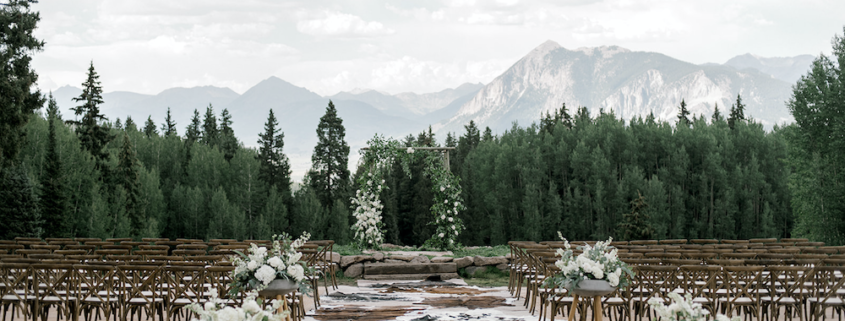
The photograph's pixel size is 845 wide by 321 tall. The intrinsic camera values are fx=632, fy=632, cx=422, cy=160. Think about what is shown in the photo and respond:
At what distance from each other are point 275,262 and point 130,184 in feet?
66.1

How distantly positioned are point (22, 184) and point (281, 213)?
46.8 feet

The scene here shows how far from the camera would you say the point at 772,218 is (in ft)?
70.3

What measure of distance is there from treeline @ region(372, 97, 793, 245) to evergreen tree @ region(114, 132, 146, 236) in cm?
1338

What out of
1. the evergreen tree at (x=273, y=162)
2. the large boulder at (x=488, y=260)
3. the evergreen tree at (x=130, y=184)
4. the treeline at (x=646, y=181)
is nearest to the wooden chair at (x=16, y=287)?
the large boulder at (x=488, y=260)

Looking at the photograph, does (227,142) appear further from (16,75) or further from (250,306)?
(250,306)

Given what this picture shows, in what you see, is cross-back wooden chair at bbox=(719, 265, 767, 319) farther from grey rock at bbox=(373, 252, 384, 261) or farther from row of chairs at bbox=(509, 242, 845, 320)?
grey rock at bbox=(373, 252, 384, 261)

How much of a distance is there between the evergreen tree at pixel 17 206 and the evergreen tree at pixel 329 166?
1750 cm

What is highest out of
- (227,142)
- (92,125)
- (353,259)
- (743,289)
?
(227,142)

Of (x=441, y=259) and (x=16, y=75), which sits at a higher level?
(x=16, y=75)

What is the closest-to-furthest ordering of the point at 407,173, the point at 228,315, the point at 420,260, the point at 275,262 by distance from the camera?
the point at 228,315
the point at 275,262
the point at 420,260
the point at 407,173

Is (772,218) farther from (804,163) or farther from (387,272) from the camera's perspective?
(387,272)

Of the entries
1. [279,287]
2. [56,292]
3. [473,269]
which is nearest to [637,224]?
[473,269]

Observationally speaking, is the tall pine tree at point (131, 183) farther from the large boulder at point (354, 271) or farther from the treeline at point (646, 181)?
the large boulder at point (354, 271)

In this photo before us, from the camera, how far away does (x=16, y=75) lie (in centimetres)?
1516
